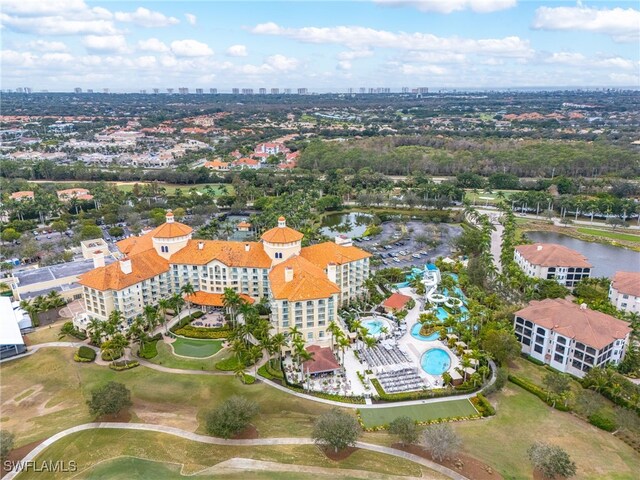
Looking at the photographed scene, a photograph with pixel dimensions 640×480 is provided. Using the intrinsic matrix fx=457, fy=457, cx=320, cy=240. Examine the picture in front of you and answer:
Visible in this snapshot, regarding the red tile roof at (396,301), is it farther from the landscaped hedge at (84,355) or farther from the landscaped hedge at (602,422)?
the landscaped hedge at (84,355)

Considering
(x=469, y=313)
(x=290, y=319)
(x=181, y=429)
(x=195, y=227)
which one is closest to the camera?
(x=181, y=429)

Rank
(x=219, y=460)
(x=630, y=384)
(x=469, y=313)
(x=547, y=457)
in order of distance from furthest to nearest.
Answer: (x=469, y=313) < (x=630, y=384) < (x=219, y=460) < (x=547, y=457)

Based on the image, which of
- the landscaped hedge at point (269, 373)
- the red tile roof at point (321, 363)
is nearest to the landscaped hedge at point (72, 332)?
the landscaped hedge at point (269, 373)

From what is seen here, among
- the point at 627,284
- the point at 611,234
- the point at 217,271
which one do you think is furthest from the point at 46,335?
the point at 611,234

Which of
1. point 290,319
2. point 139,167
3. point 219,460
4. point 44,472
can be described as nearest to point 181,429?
point 219,460

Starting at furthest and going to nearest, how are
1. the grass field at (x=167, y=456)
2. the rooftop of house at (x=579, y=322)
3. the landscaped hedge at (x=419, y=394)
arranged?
1. the rooftop of house at (x=579, y=322)
2. the landscaped hedge at (x=419, y=394)
3. the grass field at (x=167, y=456)

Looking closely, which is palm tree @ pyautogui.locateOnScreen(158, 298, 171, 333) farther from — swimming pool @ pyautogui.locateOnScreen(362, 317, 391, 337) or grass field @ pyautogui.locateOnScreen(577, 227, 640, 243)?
grass field @ pyautogui.locateOnScreen(577, 227, 640, 243)

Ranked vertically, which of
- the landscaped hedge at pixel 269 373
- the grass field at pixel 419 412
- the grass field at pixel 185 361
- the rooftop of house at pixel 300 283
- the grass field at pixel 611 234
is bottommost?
the grass field at pixel 419 412

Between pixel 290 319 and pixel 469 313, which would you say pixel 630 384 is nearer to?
pixel 469 313
